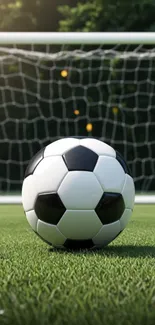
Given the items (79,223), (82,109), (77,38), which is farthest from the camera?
(82,109)

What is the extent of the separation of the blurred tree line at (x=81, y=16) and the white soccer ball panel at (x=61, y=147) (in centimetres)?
1445

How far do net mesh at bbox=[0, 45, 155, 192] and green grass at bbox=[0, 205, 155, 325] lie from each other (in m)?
10.9

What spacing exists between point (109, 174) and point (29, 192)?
1.68 ft

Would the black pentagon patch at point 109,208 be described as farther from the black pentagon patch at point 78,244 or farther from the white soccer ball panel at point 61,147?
the white soccer ball panel at point 61,147

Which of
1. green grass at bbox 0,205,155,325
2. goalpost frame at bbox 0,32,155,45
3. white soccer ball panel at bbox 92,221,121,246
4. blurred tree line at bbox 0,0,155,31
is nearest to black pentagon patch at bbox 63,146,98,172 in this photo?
white soccer ball panel at bbox 92,221,121,246

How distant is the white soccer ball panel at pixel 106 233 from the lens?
3295 millimetres

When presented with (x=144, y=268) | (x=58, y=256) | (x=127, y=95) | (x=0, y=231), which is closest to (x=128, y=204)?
(x=58, y=256)

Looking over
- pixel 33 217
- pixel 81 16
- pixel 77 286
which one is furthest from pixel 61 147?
pixel 81 16

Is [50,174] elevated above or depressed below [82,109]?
above

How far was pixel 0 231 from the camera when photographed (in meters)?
5.00

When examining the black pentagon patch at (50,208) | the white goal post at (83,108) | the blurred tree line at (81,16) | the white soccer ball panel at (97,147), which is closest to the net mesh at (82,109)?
the white goal post at (83,108)

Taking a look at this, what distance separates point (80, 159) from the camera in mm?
3314

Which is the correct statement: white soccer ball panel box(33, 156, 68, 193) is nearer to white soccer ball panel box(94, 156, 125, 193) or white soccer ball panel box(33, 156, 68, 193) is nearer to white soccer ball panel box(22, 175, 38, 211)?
white soccer ball panel box(22, 175, 38, 211)

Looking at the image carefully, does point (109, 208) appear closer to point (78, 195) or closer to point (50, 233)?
point (78, 195)
